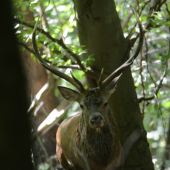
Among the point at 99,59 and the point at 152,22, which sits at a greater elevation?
the point at 152,22

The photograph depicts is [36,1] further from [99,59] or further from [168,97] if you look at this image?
[168,97]

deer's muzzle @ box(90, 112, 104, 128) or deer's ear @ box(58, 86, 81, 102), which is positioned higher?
deer's ear @ box(58, 86, 81, 102)

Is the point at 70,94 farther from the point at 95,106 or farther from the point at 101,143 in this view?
the point at 101,143

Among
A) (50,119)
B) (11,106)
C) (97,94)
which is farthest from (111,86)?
(11,106)

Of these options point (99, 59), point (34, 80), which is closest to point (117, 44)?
point (99, 59)

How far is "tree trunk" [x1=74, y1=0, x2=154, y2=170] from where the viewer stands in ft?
14.3

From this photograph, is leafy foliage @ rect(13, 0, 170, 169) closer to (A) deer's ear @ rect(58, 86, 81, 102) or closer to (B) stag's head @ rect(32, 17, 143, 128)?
(B) stag's head @ rect(32, 17, 143, 128)

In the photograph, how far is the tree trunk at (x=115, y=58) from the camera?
4344 mm

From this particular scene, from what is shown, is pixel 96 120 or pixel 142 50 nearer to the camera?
pixel 96 120

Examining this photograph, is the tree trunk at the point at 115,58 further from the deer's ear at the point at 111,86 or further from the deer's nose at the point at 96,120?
the deer's nose at the point at 96,120

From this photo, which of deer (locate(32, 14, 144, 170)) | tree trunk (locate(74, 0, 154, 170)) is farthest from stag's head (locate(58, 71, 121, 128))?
tree trunk (locate(74, 0, 154, 170))

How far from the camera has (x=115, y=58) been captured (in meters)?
4.49

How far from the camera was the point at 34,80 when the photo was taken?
22.9ft

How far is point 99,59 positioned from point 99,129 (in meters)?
1.26
